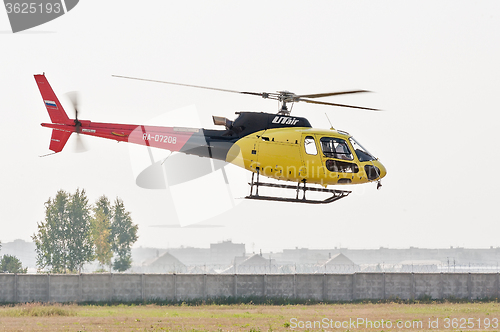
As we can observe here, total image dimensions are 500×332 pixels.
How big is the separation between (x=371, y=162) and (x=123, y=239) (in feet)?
184

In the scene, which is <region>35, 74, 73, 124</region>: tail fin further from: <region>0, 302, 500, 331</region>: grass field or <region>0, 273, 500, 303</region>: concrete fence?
<region>0, 273, 500, 303</region>: concrete fence

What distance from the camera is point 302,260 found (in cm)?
19138

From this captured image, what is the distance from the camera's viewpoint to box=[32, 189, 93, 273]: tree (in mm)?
62656

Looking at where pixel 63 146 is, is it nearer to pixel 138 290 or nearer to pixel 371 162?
pixel 371 162

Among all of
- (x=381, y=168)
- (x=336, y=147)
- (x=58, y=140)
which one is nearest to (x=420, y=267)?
(x=381, y=168)

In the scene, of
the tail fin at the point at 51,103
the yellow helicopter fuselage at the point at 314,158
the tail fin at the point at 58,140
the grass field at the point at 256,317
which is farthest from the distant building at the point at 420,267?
the tail fin at the point at 51,103

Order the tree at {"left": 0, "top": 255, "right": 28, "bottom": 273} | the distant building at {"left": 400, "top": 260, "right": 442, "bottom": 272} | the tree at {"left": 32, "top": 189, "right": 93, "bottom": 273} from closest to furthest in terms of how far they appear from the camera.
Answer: the tree at {"left": 0, "top": 255, "right": 28, "bottom": 273}, the tree at {"left": 32, "top": 189, "right": 93, "bottom": 273}, the distant building at {"left": 400, "top": 260, "right": 442, "bottom": 272}

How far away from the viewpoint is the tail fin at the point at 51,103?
23.2 meters

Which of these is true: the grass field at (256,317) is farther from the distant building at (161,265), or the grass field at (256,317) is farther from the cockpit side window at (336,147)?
the distant building at (161,265)

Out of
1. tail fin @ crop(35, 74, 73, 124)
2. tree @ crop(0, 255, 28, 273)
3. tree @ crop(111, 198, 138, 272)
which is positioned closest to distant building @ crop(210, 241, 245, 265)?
tree @ crop(111, 198, 138, 272)

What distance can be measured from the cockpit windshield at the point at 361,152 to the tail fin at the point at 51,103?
36.6 feet

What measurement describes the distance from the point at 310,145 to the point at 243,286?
66.0ft

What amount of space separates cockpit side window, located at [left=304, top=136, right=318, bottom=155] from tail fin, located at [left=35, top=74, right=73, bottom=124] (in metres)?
9.49

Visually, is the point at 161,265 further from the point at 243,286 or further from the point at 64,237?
the point at 243,286
